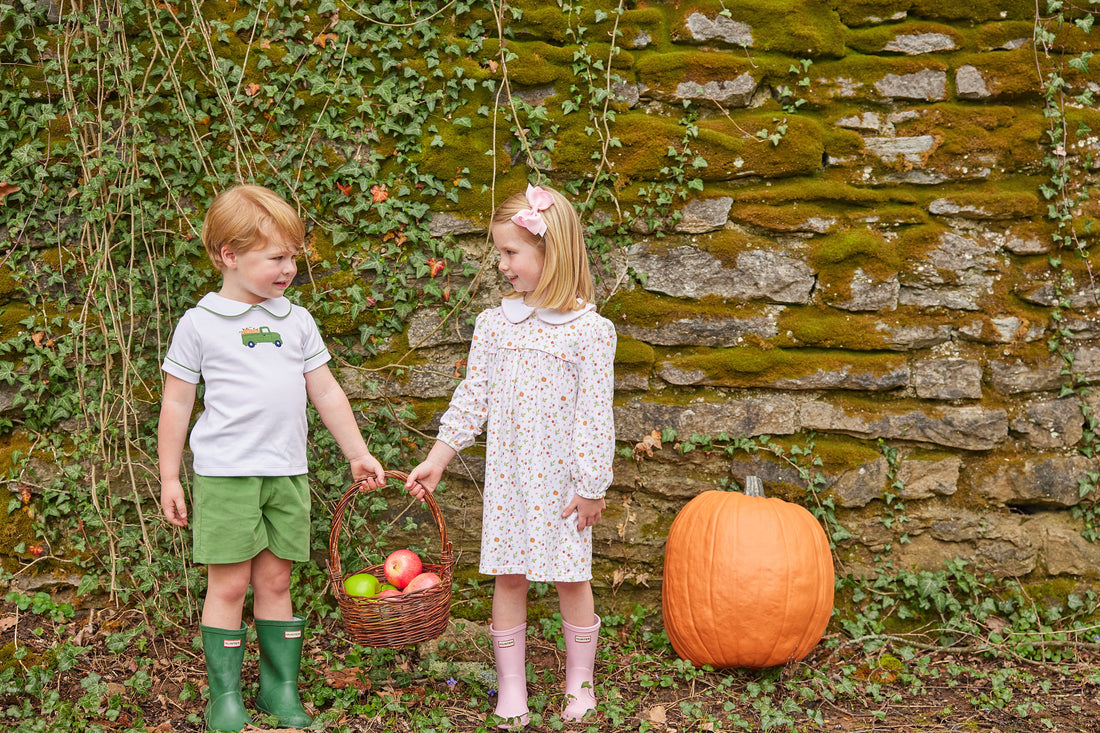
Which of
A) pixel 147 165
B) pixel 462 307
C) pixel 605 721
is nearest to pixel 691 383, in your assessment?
pixel 462 307

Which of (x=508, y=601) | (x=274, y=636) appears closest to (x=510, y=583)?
(x=508, y=601)

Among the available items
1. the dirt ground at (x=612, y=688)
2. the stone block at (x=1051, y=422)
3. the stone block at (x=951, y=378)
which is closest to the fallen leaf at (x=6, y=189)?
the dirt ground at (x=612, y=688)

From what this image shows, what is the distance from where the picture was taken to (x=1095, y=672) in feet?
10.7

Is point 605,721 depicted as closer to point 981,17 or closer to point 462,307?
point 462,307

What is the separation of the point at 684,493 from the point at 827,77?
1.87 m

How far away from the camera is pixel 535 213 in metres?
2.78

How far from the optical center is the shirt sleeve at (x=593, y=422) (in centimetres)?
281

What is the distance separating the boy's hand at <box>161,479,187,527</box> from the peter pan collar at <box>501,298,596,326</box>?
1254 millimetres

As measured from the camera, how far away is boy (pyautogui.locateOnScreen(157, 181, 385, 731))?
8.90 ft

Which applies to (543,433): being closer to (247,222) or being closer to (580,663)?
(580,663)

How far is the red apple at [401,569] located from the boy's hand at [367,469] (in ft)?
0.93

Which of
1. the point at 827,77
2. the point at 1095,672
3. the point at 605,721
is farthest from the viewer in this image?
the point at 827,77

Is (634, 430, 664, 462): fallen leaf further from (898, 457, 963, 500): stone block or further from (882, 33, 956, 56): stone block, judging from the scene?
(882, 33, 956, 56): stone block

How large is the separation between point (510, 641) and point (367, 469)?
0.81 m
